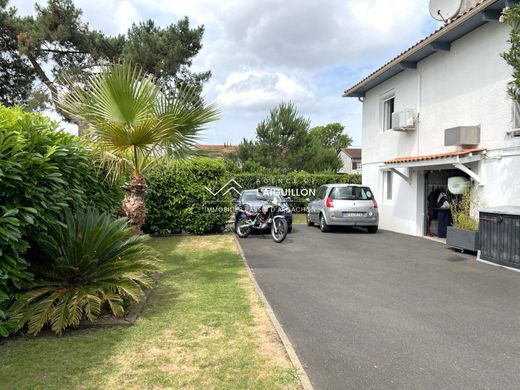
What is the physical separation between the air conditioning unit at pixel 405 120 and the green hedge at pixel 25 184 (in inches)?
444

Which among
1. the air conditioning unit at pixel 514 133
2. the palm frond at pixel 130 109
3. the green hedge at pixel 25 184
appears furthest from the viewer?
the air conditioning unit at pixel 514 133

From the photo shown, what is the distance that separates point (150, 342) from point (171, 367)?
704 mm

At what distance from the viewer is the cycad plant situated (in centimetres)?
447

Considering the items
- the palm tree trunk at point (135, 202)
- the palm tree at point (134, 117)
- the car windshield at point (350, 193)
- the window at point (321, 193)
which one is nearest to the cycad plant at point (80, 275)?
the palm tree trunk at point (135, 202)

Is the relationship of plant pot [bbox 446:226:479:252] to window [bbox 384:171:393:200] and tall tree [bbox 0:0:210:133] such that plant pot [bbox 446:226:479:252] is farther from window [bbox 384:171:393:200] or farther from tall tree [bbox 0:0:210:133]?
tall tree [bbox 0:0:210:133]

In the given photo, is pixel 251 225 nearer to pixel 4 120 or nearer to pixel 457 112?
pixel 457 112

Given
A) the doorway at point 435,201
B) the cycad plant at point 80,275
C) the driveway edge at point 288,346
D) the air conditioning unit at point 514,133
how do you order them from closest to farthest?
the driveway edge at point 288,346
the cycad plant at point 80,275
the air conditioning unit at point 514,133
the doorway at point 435,201

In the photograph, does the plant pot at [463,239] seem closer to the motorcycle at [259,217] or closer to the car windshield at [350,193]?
the car windshield at [350,193]

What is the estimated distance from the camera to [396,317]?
16.9ft

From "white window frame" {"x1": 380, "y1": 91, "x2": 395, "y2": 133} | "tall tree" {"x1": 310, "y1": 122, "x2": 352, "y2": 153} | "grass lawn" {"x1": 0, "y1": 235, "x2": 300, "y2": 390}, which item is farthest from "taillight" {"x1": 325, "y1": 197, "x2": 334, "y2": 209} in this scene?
"tall tree" {"x1": 310, "y1": 122, "x2": 352, "y2": 153}

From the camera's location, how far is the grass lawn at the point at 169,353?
A: 341 centimetres

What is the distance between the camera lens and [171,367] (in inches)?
144

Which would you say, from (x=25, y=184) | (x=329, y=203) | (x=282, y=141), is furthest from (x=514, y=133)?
(x=282, y=141)

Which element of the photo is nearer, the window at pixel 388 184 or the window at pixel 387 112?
the window at pixel 388 184
